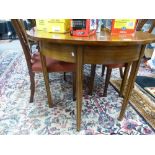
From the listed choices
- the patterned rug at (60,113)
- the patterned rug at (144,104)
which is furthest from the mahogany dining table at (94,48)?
the patterned rug at (144,104)

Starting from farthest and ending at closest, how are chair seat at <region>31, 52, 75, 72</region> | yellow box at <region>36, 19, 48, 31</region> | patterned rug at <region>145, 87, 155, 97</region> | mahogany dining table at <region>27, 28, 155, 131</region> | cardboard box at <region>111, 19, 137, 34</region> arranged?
patterned rug at <region>145, 87, 155, 97</region> < chair seat at <region>31, 52, 75, 72</region> < yellow box at <region>36, 19, 48, 31</region> < cardboard box at <region>111, 19, 137, 34</region> < mahogany dining table at <region>27, 28, 155, 131</region>

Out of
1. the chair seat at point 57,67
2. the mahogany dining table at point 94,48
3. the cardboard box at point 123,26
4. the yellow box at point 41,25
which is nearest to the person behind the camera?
the mahogany dining table at point 94,48

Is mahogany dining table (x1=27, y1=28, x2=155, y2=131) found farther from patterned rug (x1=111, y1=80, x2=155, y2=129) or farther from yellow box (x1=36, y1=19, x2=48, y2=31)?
patterned rug (x1=111, y1=80, x2=155, y2=129)

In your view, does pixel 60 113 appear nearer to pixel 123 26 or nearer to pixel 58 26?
pixel 58 26

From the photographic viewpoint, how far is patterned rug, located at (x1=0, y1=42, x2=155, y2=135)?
1.37 m

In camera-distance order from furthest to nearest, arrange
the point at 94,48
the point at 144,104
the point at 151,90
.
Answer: the point at 151,90, the point at 144,104, the point at 94,48

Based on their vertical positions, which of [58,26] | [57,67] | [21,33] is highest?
[58,26]

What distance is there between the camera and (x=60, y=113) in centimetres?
159

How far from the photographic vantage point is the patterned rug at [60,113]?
4.50 feet

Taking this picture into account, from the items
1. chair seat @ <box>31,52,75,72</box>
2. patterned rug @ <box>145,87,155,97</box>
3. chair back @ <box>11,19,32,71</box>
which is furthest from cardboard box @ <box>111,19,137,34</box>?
patterned rug @ <box>145,87,155,97</box>

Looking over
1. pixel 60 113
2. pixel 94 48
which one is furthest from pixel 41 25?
pixel 60 113

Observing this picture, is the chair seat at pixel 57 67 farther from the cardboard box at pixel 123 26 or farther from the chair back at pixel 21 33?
the cardboard box at pixel 123 26

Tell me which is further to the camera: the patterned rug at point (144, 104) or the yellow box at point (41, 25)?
the patterned rug at point (144, 104)
